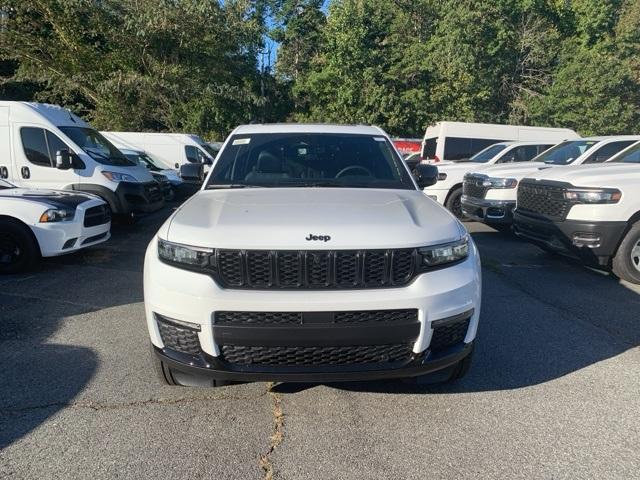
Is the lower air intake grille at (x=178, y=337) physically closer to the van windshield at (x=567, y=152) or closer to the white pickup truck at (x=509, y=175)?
the white pickup truck at (x=509, y=175)

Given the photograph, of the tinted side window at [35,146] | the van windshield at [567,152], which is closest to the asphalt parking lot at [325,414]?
the tinted side window at [35,146]

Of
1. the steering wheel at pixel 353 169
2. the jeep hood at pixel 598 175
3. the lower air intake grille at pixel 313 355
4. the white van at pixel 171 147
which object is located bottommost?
the white van at pixel 171 147

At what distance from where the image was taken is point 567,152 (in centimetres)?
994

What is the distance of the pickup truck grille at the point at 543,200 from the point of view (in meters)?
6.47

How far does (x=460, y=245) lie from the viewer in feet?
10.1

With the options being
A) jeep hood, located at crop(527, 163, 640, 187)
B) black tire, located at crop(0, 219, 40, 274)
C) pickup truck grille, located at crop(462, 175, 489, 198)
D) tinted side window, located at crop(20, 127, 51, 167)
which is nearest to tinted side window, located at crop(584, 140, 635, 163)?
pickup truck grille, located at crop(462, 175, 489, 198)

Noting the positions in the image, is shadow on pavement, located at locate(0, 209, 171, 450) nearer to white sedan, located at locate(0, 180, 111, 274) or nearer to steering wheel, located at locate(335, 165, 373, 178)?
white sedan, located at locate(0, 180, 111, 274)

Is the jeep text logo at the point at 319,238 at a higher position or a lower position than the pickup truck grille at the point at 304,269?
higher

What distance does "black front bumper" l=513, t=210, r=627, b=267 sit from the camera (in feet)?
20.0

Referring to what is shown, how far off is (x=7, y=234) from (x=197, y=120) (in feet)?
60.5

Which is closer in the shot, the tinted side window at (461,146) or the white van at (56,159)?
the white van at (56,159)

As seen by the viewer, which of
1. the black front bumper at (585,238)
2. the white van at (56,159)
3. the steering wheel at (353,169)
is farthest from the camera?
the white van at (56,159)

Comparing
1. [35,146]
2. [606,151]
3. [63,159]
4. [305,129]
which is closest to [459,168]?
[606,151]

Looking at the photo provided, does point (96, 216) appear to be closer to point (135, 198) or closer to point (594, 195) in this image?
point (135, 198)
